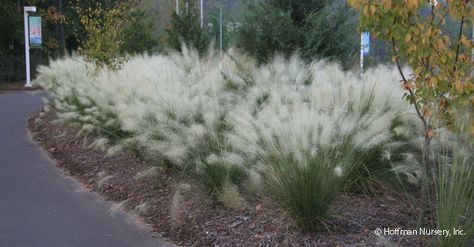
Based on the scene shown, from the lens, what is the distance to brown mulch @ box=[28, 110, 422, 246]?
4.29 m

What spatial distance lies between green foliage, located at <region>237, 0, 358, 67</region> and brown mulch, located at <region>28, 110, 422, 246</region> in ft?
13.1

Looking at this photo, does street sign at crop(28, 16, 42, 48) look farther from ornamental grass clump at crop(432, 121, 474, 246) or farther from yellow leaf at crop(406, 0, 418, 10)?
ornamental grass clump at crop(432, 121, 474, 246)

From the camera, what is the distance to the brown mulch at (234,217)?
169 inches

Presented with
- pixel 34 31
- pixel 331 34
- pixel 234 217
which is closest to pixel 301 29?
pixel 331 34

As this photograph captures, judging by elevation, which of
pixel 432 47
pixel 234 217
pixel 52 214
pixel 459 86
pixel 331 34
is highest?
pixel 331 34

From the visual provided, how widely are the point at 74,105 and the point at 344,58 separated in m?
4.76

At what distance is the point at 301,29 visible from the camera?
9.62m

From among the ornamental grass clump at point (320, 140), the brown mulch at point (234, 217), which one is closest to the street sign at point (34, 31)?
the brown mulch at point (234, 217)

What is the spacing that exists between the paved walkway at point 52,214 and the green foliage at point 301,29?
13.6 feet

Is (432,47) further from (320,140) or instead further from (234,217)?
(234,217)

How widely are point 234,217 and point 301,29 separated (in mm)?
5463

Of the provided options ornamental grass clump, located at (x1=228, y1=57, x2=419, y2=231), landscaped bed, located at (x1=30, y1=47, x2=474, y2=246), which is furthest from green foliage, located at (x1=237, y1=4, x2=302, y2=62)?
ornamental grass clump, located at (x1=228, y1=57, x2=419, y2=231)

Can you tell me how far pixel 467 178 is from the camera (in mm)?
3689

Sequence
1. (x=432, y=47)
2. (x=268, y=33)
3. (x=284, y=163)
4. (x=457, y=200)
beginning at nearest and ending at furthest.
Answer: (x=457, y=200), (x=432, y=47), (x=284, y=163), (x=268, y=33)
